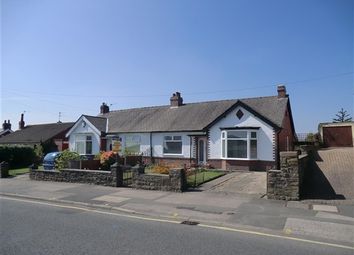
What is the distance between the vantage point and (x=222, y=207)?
40.4ft

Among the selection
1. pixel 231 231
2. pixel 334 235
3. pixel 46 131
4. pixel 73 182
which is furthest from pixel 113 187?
pixel 46 131

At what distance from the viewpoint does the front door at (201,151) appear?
92.7 feet

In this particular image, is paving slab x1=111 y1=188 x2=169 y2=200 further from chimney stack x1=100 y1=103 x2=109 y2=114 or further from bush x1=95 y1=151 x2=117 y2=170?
chimney stack x1=100 y1=103 x2=109 y2=114

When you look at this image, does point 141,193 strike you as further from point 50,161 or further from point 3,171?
point 3,171

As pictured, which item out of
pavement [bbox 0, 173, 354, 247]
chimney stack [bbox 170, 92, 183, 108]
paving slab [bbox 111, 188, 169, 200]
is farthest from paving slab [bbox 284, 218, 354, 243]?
chimney stack [bbox 170, 92, 183, 108]

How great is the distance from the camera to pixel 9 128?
2373 inches

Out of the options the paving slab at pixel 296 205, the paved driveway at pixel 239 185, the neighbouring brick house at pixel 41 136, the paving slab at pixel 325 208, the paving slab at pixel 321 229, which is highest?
the neighbouring brick house at pixel 41 136

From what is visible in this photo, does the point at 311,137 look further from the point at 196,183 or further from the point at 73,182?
the point at 73,182

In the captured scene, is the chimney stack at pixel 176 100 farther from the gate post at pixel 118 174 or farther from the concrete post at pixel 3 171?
the gate post at pixel 118 174

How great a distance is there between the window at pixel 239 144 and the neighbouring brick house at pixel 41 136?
69.0 feet

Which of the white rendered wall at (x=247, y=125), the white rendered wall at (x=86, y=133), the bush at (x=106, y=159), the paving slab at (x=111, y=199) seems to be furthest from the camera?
the white rendered wall at (x=86, y=133)

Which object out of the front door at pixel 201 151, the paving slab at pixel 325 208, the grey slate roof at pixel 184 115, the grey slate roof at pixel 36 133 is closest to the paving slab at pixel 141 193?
the paving slab at pixel 325 208

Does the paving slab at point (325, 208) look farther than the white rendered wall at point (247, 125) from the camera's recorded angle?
No

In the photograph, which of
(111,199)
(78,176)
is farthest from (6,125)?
(111,199)
